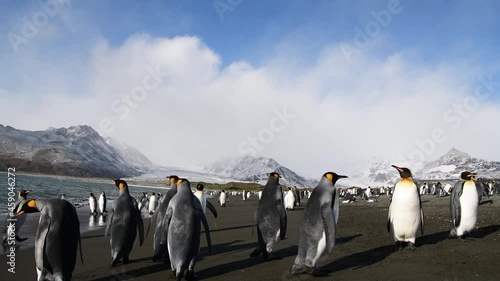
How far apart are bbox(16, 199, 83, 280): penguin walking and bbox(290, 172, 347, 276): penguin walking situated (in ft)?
9.21

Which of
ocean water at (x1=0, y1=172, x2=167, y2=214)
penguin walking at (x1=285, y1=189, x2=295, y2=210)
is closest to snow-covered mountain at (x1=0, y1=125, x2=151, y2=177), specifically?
ocean water at (x1=0, y1=172, x2=167, y2=214)

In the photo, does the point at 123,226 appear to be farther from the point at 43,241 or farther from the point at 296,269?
the point at 296,269

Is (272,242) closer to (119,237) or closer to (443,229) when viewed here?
(119,237)

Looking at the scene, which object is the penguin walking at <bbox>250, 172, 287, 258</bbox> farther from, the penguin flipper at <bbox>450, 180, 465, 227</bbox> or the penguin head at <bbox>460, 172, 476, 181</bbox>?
the penguin head at <bbox>460, 172, 476, 181</bbox>

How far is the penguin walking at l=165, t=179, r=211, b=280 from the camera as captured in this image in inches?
189

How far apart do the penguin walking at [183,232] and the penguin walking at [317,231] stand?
4.43 feet

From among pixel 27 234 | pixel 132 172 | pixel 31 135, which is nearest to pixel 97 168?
pixel 132 172

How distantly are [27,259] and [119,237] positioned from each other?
1636 mm

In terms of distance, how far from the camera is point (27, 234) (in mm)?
8375

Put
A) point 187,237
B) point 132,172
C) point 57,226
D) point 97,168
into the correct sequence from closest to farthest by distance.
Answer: point 57,226, point 187,237, point 97,168, point 132,172

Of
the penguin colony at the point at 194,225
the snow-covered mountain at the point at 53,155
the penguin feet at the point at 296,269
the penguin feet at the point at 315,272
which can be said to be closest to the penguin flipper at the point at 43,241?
the penguin colony at the point at 194,225

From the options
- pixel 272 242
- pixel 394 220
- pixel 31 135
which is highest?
pixel 31 135

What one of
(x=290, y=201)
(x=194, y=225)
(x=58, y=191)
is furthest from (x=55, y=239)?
(x=58, y=191)

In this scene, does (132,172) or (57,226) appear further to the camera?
(132,172)
